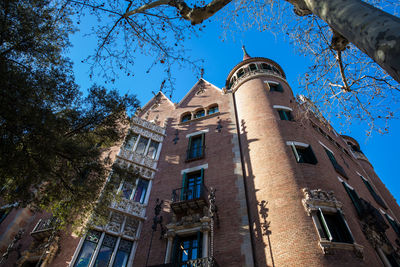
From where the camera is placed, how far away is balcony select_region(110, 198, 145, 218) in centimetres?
1383

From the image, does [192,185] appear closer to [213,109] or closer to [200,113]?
[200,113]

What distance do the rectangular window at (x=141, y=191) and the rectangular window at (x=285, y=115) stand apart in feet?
33.7

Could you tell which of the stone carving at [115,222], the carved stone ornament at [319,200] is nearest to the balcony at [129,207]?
the stone carving at [115,222]

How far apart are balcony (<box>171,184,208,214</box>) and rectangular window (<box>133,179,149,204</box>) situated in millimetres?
2165

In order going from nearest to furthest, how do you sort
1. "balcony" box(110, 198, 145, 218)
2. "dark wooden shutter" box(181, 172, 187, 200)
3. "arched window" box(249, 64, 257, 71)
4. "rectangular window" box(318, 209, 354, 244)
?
"rectangular window" box(318, 209, 354, 244), "balcony" box(110, 198, 145, 218), "dark wooden shutter" box(181, 172, 187, 200), "arched window" box(249, 64, 257, 71)

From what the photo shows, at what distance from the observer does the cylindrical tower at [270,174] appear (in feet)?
34.1

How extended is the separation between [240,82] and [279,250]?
15265mm

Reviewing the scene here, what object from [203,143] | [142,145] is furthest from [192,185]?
[142,145]

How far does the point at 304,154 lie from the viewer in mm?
15344

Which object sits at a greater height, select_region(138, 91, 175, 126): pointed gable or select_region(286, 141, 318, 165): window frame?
select_region(138, 91, 175, 126): pointed gable

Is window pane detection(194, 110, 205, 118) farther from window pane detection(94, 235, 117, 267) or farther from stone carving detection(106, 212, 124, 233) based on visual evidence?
window pane detection(94, 235, 117, 267)

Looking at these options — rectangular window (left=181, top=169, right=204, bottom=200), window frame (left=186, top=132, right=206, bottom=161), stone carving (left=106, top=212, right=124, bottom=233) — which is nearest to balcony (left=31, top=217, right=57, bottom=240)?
stone carving (left=106, top=212, right=124, bottom=233)

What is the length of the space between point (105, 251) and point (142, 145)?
319 inches

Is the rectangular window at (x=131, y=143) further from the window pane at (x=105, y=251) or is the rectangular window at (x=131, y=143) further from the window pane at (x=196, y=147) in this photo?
the window pane at (x=105, y=251)
